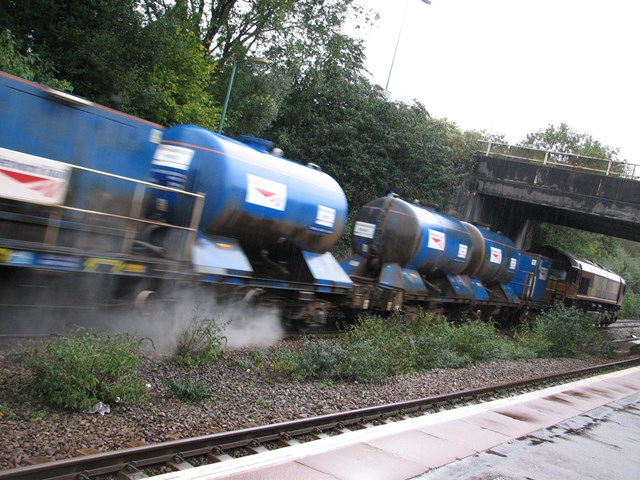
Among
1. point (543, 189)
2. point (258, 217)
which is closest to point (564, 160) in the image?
point (543, 189)

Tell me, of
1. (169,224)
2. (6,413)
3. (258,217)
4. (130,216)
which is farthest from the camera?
(258,217)

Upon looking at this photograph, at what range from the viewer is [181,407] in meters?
6.46

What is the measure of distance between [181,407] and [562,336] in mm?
15495

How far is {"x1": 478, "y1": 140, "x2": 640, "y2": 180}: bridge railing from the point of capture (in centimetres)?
2506

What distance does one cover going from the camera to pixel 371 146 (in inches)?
1051

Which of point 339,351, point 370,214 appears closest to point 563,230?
point 370,214

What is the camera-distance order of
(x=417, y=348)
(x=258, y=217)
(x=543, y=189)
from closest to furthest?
(x=258, y=217) → (x=417, y=348) → (x=543, y=189)

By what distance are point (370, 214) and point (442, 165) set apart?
12847 millimetres

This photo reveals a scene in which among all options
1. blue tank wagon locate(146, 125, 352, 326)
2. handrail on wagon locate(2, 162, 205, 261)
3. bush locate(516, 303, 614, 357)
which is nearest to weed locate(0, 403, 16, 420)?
handrail on wagon locate(2, 162, 205, 261)

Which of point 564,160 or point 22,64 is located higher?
point 564,160

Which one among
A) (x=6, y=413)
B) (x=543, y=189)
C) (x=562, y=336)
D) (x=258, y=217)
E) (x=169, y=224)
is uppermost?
(x=543, y=189)

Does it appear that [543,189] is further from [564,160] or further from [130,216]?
[130,216]

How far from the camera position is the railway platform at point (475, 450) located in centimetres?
520

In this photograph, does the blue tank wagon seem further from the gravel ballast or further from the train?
the gravel ballast
